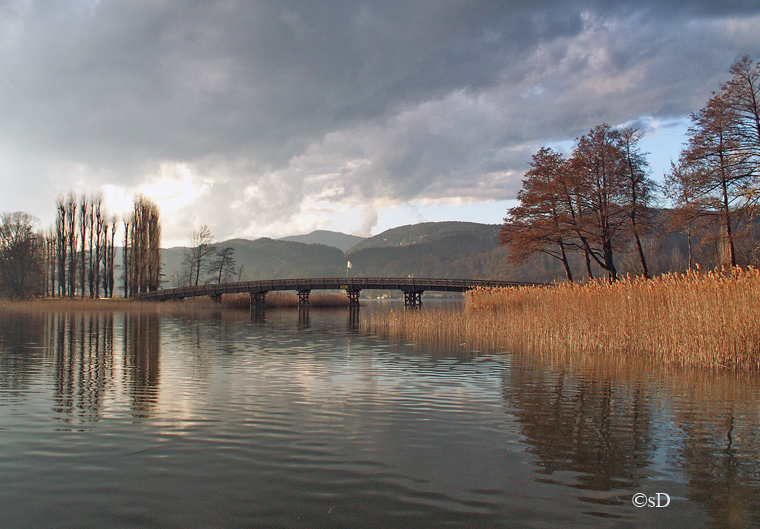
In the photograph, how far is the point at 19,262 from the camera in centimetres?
6022

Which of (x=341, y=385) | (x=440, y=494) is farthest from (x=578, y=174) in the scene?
(x=440, y=494)

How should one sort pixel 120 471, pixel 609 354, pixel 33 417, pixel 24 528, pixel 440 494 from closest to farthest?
pixel 24 528 < pixel 440 494 < pixel 120 471 < pixel 33 417 < pixel 609 354

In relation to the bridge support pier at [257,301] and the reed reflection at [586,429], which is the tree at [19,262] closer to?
the bridge support pier at [257,301]

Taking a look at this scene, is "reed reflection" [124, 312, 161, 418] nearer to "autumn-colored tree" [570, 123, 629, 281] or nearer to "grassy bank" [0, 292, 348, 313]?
"autumn-colored tree" [570, 123, 629, 281]

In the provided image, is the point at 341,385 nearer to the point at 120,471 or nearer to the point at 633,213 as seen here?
the point at 120,471

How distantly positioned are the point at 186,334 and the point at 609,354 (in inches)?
816

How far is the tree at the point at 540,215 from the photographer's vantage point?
40969 mm

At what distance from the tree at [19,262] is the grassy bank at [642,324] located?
55.5 meters

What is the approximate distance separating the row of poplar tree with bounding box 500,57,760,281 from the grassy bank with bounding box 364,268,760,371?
12.9 meters

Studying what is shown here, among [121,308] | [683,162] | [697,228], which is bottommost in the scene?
[121,308]

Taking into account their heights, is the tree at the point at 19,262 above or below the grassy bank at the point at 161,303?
above

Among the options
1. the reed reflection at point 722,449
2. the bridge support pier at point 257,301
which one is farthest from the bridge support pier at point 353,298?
the reed reflection at point 722,449

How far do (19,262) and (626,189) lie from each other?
2522 inches

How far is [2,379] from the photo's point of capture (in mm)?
12648
